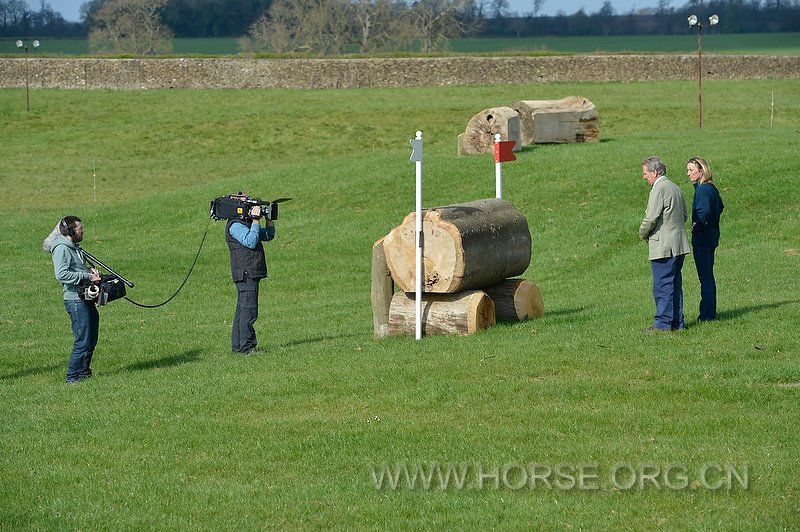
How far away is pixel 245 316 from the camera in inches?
569

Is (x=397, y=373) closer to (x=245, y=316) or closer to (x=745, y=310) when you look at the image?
(x=245, y=316)

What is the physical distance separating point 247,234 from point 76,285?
2.07 metres

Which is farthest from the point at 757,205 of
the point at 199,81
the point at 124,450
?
the point at 199,81

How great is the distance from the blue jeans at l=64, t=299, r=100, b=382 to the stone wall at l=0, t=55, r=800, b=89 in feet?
175

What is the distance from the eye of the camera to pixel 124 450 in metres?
9.79

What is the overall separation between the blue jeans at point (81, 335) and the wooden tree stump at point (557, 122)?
20677 millimetres

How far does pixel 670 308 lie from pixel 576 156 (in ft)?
56.8

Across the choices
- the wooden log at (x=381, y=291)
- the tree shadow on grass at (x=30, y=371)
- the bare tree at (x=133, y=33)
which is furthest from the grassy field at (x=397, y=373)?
the bare tree at (x=133, y=33)

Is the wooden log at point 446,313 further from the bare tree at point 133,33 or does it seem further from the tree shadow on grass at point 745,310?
the bare tree at point 133,33

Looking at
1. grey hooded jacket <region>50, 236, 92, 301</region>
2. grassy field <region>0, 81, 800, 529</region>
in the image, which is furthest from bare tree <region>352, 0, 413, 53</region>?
grey hooded jacket <region>50, 236, 92, 301</region>

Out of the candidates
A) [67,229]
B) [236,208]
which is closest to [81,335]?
[67,229]

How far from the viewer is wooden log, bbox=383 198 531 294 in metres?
13.8

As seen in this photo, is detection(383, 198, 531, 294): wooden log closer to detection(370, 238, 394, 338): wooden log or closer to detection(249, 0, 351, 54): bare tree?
detection(370, 238, 394, 338): wooden log

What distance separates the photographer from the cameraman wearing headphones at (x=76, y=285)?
43.5ft
